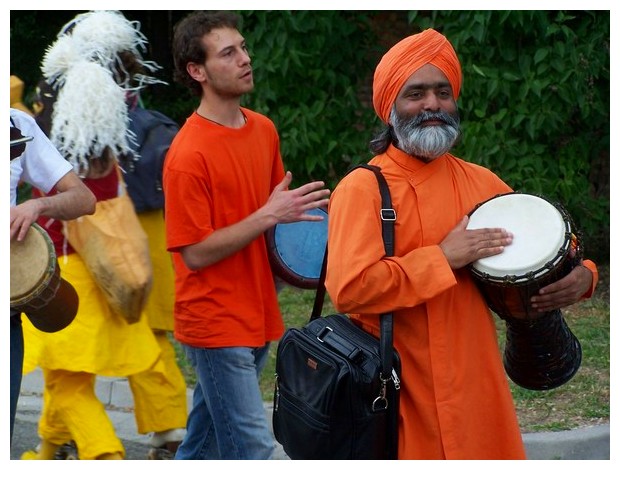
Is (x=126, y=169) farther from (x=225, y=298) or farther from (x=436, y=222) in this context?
(x=436, y=222)

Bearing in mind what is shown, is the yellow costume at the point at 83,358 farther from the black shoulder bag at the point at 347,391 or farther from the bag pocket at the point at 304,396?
the black shoulder bag at the point at 347,391

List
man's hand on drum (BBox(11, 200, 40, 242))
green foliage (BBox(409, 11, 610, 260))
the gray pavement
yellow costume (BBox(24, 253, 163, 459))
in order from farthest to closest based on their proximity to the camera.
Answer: green foliage (BBox(409, 11, 610, 260)) < the gray pavement < yellow costume (BBox(24, 253, 163, 459)) < man's hand on drum (BBox(11, 200, 40, 242))

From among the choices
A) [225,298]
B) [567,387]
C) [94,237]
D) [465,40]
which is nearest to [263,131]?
[225,298]

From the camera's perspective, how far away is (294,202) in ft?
14.0

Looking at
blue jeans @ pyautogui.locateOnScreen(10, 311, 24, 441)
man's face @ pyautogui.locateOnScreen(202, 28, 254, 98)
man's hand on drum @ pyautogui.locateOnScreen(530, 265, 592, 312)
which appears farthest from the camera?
man's face @ pyautogui.locateOnScreen(202, 28, 254, 98)

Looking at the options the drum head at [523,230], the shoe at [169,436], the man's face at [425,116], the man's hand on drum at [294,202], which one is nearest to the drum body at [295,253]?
the man's hand on drum at [294,202]

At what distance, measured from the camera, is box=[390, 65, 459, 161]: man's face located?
3.52 meters

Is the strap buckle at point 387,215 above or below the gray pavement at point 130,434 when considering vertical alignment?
above

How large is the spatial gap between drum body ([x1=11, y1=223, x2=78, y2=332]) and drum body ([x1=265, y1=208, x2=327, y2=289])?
846 millimetres

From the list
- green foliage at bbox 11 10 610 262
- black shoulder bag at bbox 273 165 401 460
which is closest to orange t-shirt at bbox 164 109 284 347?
black shoulder bag at bbox 273 165 401 460

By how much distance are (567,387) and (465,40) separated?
2.94 metres

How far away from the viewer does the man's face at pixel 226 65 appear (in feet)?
14.8

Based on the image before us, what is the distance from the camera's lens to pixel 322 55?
29.9 feet

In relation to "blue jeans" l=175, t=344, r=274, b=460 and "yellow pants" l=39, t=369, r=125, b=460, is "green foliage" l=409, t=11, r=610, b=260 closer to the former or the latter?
"yellow pants" l=39, t=369, r=125, b=460
